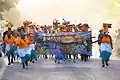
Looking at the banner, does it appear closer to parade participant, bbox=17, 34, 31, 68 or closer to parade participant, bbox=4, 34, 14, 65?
parade participant, bbox=4, 34, 14, 65

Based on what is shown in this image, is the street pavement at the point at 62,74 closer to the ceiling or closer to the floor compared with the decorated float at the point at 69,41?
closer to the floor

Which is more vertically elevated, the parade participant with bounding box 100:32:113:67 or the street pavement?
the parade participant with bounding box 100:32:113:67

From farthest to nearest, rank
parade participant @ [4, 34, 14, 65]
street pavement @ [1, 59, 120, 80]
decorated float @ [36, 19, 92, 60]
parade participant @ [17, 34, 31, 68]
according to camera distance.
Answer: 1. decorated float @ [36, 19, 92, 60]
2. parade participant @ [4, 34, 14, 65]
3. parade participant @ [17, 34, 31, 68]
4. street pavement @ [1, 59, 120, 80]

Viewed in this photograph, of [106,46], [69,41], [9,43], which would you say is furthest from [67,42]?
[106,46]

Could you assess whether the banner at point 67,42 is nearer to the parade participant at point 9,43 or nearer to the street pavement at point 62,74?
the parade participant at point 9,43

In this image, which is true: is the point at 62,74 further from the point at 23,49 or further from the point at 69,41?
the point at 69,41

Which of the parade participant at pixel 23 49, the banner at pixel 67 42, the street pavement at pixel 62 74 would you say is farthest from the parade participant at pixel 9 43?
the banner at pixel 67 42

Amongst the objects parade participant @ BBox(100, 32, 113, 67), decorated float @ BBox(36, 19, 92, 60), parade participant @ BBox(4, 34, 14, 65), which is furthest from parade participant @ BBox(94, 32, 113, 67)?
decorated float @ BBox(36, 19, 92, 60)

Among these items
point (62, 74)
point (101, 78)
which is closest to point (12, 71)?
point (62, 74)

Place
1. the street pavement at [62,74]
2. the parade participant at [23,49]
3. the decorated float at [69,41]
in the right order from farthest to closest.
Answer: the decorated float at [69,41]
the parade participant at [23,49]
the street pavement at [62,74]

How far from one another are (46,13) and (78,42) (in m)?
64.2

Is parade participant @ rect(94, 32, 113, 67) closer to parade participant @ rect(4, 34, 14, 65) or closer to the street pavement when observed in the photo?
the street pavement

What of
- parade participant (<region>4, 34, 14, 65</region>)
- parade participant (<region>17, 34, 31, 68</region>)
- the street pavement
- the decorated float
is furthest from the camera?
the decorated float

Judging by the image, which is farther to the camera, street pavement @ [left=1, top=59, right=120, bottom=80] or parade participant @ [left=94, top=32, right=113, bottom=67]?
parade participant @ [left=94, top=32, right=113, bottom=67]
